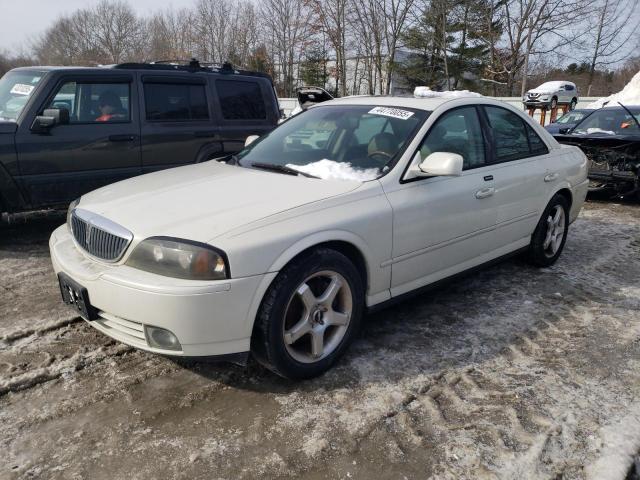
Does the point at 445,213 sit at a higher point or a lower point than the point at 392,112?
lower

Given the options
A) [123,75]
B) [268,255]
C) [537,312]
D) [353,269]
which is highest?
[123,75]

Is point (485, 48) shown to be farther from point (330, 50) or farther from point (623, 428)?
point (623, 428)

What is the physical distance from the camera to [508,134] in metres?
4.25

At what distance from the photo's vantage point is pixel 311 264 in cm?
272

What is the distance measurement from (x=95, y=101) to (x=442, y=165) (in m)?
4.03

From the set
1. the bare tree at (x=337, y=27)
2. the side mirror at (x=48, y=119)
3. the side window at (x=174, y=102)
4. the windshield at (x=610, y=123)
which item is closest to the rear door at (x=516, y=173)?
the side window at (x=174, y=102)

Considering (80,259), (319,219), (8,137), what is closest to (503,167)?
(319,219)

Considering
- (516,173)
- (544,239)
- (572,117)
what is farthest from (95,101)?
(572,117)

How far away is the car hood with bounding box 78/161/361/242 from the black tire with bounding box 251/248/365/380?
0.32 metres

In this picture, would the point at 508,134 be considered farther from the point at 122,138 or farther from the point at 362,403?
the point at 122,138

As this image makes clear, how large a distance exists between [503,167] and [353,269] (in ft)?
5.95

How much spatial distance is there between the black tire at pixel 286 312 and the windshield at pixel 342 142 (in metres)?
0.64

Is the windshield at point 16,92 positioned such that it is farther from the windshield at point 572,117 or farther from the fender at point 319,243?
the windshield at point 572,117

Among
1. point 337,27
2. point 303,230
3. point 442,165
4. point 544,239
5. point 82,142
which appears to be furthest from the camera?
point 337,27
